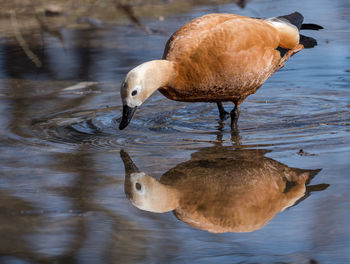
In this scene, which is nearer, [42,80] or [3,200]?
[3,200]

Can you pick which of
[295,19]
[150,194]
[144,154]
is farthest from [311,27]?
[150,194]

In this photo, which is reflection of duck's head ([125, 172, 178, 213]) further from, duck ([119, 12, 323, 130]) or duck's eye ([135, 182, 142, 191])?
duck ([119, 12, 323, 130])

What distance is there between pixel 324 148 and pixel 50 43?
18.8 ft

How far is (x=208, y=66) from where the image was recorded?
526 cm

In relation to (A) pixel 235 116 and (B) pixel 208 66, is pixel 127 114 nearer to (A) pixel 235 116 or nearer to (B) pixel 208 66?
(B) pixel 208 66

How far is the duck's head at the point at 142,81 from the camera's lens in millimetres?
5039

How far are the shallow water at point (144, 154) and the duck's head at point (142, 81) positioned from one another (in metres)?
0.30

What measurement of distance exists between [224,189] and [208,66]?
56.4 inches

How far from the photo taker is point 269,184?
13.5ft

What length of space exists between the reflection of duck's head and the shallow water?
0.21 ft

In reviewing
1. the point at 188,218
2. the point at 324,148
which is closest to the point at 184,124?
the point at 324,148

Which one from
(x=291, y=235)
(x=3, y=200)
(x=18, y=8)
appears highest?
(x=291, y=235)

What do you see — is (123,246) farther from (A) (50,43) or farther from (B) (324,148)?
(A) (50,43)

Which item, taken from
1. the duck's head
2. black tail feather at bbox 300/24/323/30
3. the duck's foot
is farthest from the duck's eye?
black tail feather at bbox 300/24/323/30
